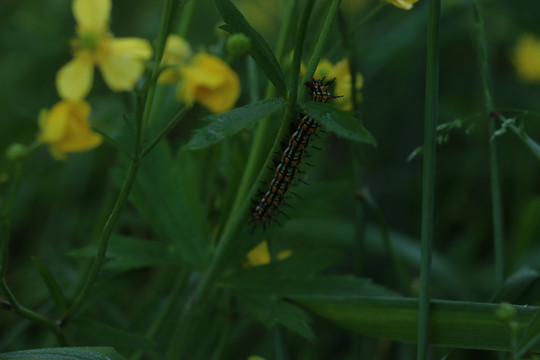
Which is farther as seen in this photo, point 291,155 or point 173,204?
point 173,204

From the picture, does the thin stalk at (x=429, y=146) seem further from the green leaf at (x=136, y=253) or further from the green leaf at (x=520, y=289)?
the green leaf at (x=136, y=253)

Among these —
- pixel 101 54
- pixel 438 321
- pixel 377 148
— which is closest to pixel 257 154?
pixel 438 321

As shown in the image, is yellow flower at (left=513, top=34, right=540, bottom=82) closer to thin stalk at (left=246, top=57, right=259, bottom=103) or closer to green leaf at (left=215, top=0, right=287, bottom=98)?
thin stalk at (left=246, top=57, right=259, bottom=103)

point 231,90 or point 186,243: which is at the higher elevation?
point 231,90

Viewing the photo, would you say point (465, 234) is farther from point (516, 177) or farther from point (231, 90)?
point (231, 90)

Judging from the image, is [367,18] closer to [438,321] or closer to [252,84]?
[252,84]

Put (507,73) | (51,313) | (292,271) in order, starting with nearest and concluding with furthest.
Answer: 1. (292,271)
2. (51,313)
3. (507,73)

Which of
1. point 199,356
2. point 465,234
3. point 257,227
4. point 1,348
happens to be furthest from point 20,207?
point 465,234

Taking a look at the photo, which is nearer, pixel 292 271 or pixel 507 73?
pixel 292 271
